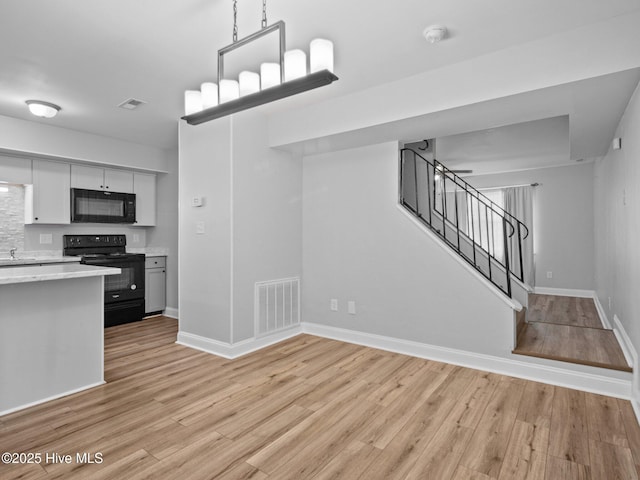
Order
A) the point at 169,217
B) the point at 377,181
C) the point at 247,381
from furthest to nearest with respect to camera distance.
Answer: the point at 169,217 < the point at 377,181 < the point at 247,381

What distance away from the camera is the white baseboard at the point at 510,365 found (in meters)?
2.67

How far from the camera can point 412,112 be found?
Answer: 291 centimetres

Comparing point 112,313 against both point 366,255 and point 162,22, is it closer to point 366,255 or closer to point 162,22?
point 366,255

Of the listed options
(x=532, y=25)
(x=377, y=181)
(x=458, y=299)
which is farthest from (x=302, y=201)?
(x=532, y=25)

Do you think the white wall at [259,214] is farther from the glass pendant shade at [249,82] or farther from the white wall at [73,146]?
the white wall at [73,146]

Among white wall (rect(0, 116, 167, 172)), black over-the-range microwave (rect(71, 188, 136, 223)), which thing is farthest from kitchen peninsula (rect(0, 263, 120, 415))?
black over-the-range microwave (rect(71, 188, 136, 223))

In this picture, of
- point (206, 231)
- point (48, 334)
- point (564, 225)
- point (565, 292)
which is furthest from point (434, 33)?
point (565, 292)

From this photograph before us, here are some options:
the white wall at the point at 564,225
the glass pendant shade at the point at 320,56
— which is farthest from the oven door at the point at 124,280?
the white wall at the point at 564,225

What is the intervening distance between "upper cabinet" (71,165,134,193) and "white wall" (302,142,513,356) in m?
2.78

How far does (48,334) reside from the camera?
255 centimetres

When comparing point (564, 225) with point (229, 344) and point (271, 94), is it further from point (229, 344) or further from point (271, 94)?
point (271, 94)

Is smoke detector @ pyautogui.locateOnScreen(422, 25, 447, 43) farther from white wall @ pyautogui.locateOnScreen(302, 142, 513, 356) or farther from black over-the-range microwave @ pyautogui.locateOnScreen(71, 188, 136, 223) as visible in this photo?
black over-the-range microwave @ pyautogui.locateOnScreen(71, 188, 136, 223)

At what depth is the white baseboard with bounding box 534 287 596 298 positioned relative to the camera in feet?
20.5

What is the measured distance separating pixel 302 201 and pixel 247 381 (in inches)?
87.7
